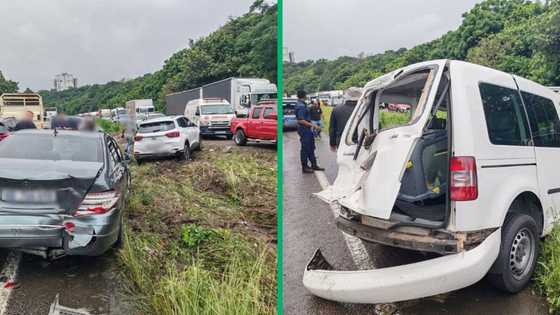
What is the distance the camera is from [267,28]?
1.71m

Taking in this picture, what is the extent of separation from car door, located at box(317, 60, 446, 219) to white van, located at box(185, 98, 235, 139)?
94cm

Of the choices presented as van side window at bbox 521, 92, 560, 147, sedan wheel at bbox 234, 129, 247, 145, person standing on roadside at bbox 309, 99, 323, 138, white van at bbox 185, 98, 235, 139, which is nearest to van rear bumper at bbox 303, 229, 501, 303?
van side window at bbox 521, 92, 560, 147

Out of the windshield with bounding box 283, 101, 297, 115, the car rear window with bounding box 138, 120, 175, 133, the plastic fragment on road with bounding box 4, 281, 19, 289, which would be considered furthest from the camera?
the car rear window with bounding box 138, 120, 175, 133

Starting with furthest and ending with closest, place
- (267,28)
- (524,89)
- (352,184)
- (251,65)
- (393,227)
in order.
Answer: (524,89), (352,184), (393,227), (251,65), (267,28)

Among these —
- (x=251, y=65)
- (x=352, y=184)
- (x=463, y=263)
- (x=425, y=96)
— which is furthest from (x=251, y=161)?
(x=463, y=263)

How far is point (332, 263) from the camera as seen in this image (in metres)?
2.62

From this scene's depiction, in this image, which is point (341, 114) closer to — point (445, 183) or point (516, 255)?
point (445, 183)

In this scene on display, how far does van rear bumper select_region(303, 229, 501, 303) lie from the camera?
6.59ft

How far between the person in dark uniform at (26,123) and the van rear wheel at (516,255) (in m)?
3.10

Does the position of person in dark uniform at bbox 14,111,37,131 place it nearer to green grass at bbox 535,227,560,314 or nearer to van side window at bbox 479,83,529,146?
van side window at bbox 479,83,529,146

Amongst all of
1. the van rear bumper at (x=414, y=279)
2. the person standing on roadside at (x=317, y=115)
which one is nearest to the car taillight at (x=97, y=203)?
the person standing on roadside at (x=317, y=115)

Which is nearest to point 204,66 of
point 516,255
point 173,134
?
point 173,134

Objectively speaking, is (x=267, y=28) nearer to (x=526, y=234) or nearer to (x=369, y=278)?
A: (x=369, y=278)

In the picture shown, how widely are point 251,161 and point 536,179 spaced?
6.25ft
